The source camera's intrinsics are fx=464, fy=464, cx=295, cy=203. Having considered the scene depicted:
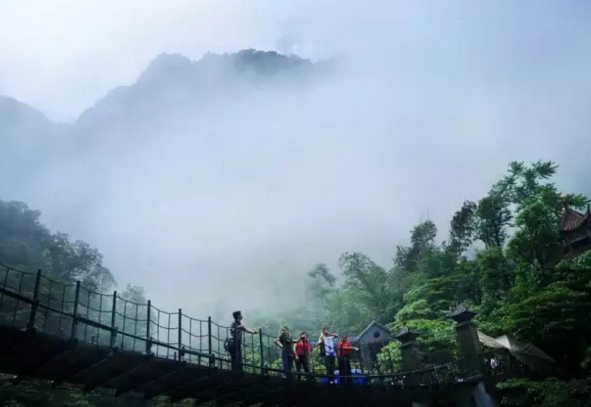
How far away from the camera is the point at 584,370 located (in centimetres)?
1409

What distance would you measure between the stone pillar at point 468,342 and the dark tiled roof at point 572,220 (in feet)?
85.2

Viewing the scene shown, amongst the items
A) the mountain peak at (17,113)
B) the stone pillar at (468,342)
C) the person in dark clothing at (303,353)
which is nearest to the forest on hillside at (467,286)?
the stone pillar at (468,342)

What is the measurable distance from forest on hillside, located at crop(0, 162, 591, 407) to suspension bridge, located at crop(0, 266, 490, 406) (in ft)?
7.09

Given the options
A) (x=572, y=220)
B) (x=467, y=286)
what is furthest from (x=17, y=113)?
(x=572, y=220)

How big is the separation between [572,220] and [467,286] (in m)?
9.72

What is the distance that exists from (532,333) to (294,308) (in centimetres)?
5511

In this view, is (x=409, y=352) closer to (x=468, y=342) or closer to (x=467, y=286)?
(x=468, y=342)

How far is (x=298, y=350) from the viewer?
11.3m

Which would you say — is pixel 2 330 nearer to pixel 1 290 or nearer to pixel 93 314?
pixel 1 290

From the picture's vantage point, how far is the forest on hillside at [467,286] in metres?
14.6

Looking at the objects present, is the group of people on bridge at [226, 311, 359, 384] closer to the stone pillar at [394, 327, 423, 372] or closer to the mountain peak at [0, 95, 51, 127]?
the stone pillar at [394, 327, 423, 372]

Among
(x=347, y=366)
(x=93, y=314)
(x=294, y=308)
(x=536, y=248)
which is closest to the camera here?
(x=347, y=366)

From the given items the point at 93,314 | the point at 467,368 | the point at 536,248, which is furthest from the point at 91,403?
the point at 536,248

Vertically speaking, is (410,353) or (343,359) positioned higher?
(410,353)
